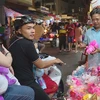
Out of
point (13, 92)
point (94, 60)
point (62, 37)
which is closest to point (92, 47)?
point (94, 60)

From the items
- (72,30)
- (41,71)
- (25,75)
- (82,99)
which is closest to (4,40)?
(25,75)

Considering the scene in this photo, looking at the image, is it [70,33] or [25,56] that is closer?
[25,56]

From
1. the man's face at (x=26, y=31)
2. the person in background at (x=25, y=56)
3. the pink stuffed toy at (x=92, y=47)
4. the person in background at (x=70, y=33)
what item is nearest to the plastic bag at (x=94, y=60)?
the pink stuffed toy at (x=92, y=47)

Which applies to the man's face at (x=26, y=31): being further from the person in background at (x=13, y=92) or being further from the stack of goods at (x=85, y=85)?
the stack of goods at (x=85, y=85)

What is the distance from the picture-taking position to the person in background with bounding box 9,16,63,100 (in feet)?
9.97

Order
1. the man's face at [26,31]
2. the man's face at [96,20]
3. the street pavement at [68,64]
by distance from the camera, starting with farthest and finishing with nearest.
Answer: the street pavement at [68,64] → the man's face at [96,20] → the man's face at [26,31]

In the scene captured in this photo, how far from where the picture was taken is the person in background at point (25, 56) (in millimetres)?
3039

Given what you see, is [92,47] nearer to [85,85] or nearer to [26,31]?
[85,85]

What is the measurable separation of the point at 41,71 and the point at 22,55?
0.64 m

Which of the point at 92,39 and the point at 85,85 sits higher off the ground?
the point at 92,39

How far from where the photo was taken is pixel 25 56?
3.06 meters

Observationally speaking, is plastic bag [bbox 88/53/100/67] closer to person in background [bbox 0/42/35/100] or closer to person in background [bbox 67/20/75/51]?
person in background [bbox 0/42/35/100]

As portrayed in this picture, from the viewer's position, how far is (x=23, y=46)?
119 inches

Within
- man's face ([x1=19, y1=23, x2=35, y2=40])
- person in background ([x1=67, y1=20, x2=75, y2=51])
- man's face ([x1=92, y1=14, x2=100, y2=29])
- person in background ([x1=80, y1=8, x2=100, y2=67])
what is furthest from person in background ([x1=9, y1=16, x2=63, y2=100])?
person in background ([x1=67, y1=20, x2=75, y2=51])
